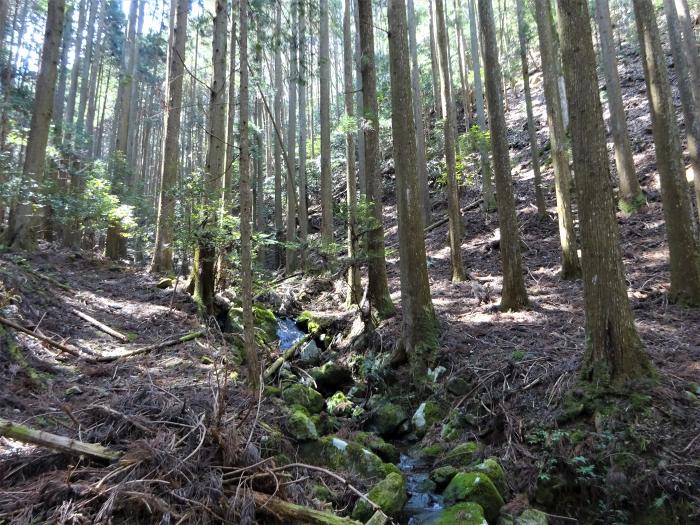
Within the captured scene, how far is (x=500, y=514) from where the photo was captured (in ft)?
14.9

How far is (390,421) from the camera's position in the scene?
702cm

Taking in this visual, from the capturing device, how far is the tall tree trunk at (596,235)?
Result: 5.09 metres

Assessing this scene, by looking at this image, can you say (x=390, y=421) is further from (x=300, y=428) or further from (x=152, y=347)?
(x=152, y=347)

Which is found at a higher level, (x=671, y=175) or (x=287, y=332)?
(x=671, y=175)

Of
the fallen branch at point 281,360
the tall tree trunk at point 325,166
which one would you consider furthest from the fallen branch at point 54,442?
the tall tree trunk at point 325,166

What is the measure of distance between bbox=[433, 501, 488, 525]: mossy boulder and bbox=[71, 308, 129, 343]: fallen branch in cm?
573

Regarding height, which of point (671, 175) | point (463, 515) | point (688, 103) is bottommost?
point (463, 515)

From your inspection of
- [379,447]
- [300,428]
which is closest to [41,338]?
[300,428]

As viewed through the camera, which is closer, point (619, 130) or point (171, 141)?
point (171, 141)

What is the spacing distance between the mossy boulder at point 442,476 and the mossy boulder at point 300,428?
146cm

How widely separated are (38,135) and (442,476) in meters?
11.7

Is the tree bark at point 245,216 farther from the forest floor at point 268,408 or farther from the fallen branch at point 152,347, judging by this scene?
the fallen branch at point 152,347

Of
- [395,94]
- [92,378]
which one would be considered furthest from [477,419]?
[395,94]

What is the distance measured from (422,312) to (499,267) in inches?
225
